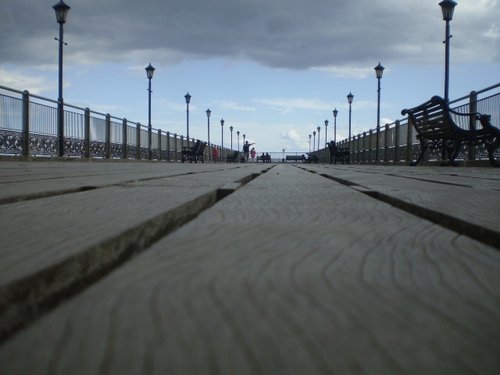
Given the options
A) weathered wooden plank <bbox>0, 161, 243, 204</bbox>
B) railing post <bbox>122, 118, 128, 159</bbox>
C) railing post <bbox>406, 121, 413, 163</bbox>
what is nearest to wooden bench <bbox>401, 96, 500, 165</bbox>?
railing post <bbox>406, 121, 413, 163</bbox>

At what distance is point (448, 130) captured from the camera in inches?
417

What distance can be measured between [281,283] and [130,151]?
24.1 metres

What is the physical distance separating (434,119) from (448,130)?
60 cm

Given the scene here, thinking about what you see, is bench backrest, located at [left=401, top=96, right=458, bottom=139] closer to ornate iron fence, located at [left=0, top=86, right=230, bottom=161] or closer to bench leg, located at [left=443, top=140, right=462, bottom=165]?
bench leg, located at [left=443, top=140, right=462, bottom=165]

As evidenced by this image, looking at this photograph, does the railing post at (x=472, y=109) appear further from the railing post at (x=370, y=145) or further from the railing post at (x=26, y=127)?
the railing post at (x=370, y=145)

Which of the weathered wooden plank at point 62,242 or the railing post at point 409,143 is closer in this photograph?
the weathered wooden plank at point 62,242

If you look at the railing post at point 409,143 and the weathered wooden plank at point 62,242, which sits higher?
the railing post at point 409,143

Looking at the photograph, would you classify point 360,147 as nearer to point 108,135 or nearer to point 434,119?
point 108,135

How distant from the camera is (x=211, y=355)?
0.40 meters

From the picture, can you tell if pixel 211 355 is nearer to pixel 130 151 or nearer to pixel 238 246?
pixel 238 246

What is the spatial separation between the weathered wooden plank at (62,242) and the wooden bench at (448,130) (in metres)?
9.04

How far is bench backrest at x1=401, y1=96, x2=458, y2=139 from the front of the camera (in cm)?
1029

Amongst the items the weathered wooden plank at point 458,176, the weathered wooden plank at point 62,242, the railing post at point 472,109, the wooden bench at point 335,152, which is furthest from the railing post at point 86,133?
the weathered wooden plank at point 62,242

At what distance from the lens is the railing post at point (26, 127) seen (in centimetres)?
1444
